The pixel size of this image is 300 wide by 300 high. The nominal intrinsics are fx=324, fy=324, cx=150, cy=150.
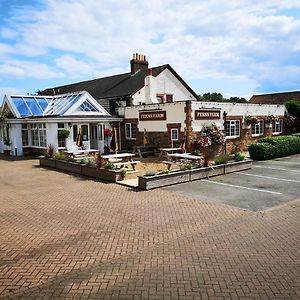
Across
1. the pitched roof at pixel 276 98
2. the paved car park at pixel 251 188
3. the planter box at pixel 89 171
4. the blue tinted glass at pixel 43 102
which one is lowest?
the paved car park at pixel 251 188

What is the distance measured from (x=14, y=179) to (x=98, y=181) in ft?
13.3

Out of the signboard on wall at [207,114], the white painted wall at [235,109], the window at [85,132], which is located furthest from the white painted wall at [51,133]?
the signboard on wall at [207,114]

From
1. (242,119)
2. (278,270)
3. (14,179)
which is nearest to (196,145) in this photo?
(242,119)

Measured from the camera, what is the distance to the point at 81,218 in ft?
28.2

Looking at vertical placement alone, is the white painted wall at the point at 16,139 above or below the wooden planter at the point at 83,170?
above

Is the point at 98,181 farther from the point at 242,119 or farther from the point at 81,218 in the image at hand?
the point at 242,119

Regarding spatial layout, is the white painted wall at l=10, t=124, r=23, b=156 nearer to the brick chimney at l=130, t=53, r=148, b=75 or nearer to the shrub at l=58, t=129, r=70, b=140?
the shrub at l=58, t=129, r=70, b=140

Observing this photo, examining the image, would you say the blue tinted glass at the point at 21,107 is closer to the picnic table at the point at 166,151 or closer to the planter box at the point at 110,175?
the picnic table at the point at 166,151

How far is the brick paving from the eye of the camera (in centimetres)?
490

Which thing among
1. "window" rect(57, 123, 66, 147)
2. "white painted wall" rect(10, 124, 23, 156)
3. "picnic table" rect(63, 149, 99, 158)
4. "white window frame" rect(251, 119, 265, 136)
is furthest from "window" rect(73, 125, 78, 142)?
"white window frame" rect(251, 119, 265, 136)

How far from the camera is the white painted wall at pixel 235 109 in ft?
66.8

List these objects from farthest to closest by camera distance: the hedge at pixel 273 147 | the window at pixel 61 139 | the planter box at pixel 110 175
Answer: the window at pixel 61 139 < the hedge at pixel 273 147 < the planter box at pixel 110 175

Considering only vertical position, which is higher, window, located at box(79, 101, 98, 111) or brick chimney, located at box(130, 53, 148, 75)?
brick chimney, located at box(130, 53, 148, 75)

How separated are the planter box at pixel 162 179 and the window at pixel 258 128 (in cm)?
1357
